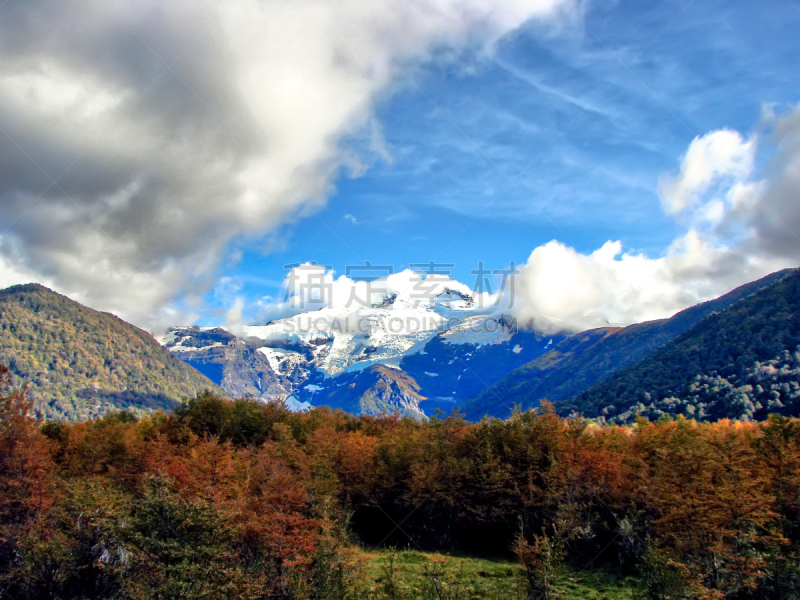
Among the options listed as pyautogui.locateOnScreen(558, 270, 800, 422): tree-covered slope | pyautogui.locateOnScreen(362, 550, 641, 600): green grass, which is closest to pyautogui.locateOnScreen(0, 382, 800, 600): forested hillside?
pyautogui.locateOnScreen(362, 550, 641, 600): green grass

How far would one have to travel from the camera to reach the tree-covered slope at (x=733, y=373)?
452ft

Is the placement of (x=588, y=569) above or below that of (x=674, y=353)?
below

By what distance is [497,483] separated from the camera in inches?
1704

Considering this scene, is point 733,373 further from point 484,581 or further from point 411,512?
point 484,581

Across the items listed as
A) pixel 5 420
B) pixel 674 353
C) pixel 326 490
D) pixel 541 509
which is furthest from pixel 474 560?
pixel 674 353

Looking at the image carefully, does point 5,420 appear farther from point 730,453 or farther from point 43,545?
point 730,453

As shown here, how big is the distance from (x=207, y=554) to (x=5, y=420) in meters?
29.4

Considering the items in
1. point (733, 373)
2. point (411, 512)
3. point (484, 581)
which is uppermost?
point (733, 373)

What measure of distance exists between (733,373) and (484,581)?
164622mm

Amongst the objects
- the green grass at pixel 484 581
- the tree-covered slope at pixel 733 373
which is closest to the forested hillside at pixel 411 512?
the green grass at pixel 484 581

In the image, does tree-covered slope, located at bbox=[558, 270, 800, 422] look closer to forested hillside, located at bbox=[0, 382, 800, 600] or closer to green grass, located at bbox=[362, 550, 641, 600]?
forested hillside, located at bbox=[0, 382, 800, 600]

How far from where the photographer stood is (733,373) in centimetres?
16012

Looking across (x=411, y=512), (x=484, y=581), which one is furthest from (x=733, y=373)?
(x=484, y=581)

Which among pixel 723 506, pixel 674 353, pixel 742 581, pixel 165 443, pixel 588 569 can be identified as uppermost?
pixel 674 353
